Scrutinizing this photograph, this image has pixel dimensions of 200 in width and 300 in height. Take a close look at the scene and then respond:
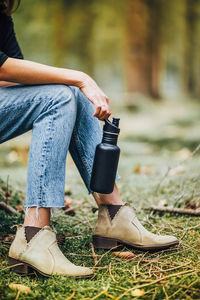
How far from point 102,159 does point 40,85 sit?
1.31 ft

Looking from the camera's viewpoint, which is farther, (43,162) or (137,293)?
(43,162)

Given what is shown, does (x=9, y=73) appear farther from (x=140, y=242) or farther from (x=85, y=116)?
(x=140, y=242)

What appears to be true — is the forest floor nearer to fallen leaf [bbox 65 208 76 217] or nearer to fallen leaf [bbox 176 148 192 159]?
fallen leaf [bbox 65 208 76 217]

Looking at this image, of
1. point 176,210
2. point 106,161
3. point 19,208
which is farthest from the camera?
point 19,208

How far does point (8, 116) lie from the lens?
138cm

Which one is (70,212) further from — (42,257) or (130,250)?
(42,257)

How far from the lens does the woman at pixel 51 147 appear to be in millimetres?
1289

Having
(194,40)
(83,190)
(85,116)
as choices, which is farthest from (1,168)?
(194,40)

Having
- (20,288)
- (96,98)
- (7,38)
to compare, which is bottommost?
(20,288)

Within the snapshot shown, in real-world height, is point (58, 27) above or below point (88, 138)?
below

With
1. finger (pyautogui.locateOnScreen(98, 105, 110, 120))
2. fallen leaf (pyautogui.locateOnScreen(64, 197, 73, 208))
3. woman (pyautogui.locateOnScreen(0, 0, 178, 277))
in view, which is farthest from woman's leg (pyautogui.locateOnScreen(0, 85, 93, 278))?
fallen leaf (pyautogui.locateOnScreen(64, 197, 73, 208))

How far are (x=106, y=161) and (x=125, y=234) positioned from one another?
0.35m

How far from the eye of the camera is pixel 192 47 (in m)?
13.4

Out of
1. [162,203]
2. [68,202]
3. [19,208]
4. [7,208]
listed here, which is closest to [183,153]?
[162,203]
